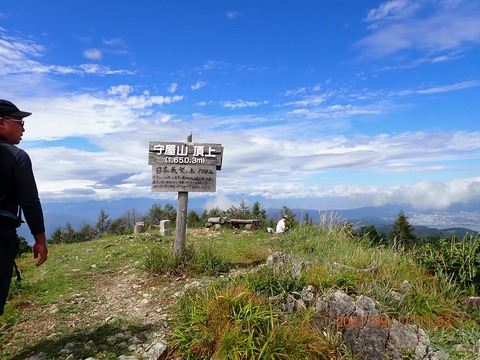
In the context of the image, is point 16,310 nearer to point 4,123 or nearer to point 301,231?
point 4,123

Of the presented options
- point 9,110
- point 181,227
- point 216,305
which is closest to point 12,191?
point 9,110

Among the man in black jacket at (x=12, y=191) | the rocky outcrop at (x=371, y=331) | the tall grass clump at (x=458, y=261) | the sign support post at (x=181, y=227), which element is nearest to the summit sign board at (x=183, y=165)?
the sign support post at (x=181, y=227)

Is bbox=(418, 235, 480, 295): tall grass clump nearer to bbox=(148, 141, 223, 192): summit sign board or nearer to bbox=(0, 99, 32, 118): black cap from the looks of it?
bbox=(148, 141, 223, 192): summit sign board

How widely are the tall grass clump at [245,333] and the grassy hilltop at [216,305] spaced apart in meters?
0.01

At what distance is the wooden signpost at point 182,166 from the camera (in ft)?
25.8

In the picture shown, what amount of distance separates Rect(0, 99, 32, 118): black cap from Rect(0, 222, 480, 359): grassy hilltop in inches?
115

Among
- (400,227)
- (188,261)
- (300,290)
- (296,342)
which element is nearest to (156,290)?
(188,261)

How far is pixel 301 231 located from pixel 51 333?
272 inches

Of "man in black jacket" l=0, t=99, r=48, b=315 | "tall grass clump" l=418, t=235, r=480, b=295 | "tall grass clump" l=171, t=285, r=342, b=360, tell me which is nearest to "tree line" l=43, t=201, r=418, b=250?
"tall grass clump" l=418, t=235, r=480, b=295

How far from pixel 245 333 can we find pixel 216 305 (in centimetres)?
54

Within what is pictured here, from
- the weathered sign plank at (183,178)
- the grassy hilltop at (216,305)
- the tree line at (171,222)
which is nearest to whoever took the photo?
the grassy hilltop at (216,305)

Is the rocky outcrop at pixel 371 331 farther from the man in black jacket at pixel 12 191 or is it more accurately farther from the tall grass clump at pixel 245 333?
the man in black jacket at pixel 12 191

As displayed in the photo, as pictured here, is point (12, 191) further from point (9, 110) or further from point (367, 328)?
point (367, 328)

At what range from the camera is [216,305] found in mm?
4246
